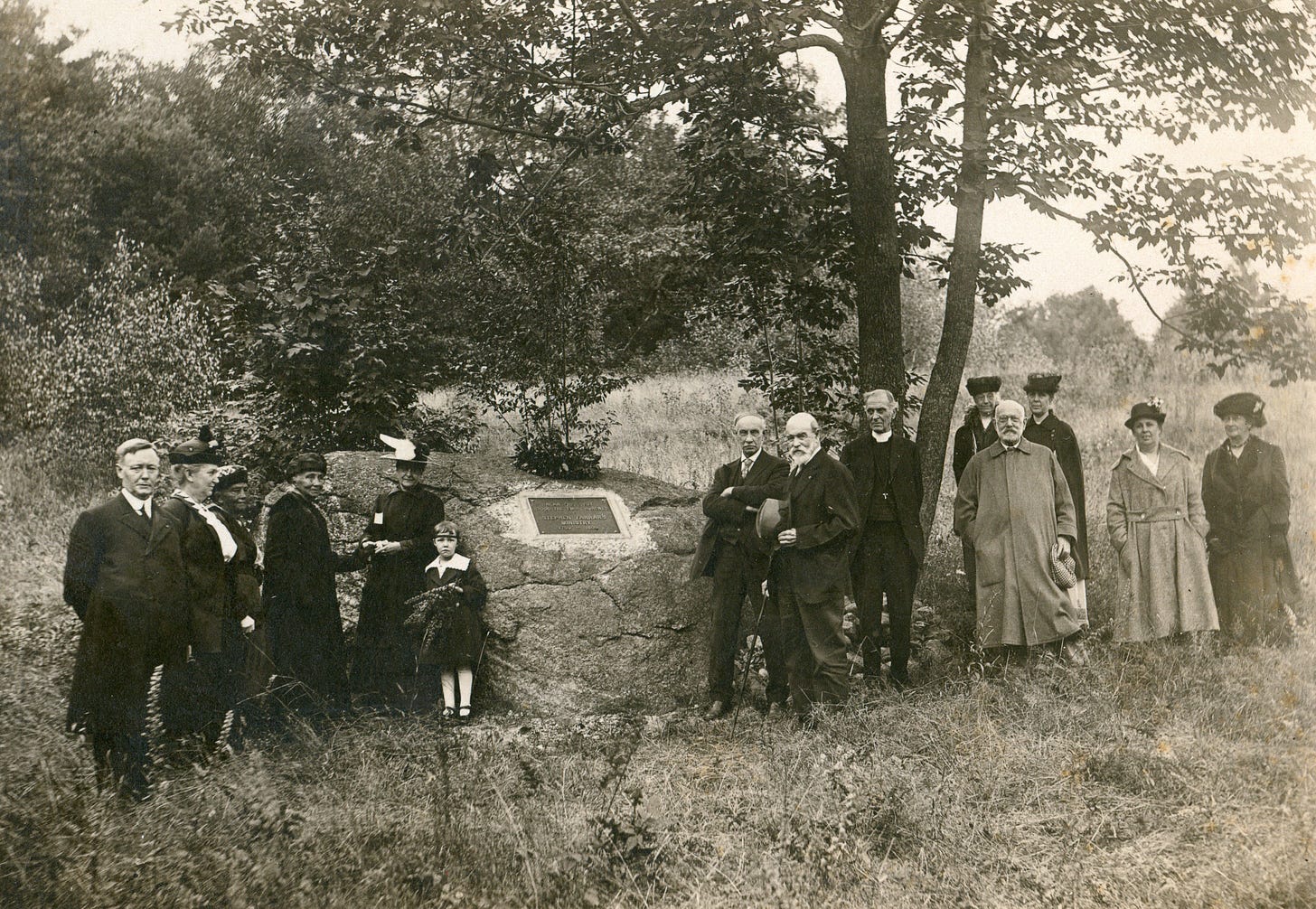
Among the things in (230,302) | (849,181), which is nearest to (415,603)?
(230,302)

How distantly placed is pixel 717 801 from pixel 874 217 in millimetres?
4788

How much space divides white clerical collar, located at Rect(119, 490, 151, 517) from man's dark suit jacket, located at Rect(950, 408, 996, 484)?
5016 mm

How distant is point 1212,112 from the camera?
760 cm

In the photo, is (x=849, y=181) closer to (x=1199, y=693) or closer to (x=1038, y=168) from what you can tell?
(x=1038, y=168)

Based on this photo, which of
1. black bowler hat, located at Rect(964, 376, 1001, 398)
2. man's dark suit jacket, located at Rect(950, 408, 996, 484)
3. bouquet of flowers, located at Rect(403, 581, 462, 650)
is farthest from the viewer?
man's dark suit jacket, located at Rect(950, 408, 996, 484)

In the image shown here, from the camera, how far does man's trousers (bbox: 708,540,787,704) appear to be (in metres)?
6.24

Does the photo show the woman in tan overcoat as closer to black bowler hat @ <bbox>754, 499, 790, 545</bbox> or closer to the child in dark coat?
black bowler hat @ <bbox>754, 499, 790, 545</bbox>

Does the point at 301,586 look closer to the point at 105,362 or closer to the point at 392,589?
the point at 392,589

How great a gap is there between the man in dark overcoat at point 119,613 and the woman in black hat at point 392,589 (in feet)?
5.69

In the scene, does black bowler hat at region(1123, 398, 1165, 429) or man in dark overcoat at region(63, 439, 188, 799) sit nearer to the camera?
man in dark overcoat at region(63, 439, 188, 799)

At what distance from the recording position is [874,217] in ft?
25.4

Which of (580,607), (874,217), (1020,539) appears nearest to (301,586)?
(580,607)

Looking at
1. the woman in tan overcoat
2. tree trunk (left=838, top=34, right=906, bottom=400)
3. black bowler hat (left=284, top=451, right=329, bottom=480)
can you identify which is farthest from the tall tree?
black bowler hat (left=284, top=451, right=329, bottom=480)

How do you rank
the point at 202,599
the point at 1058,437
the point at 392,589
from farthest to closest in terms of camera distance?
Answer: the point at 1058,437, the point at 392,589, the point at 202,599
